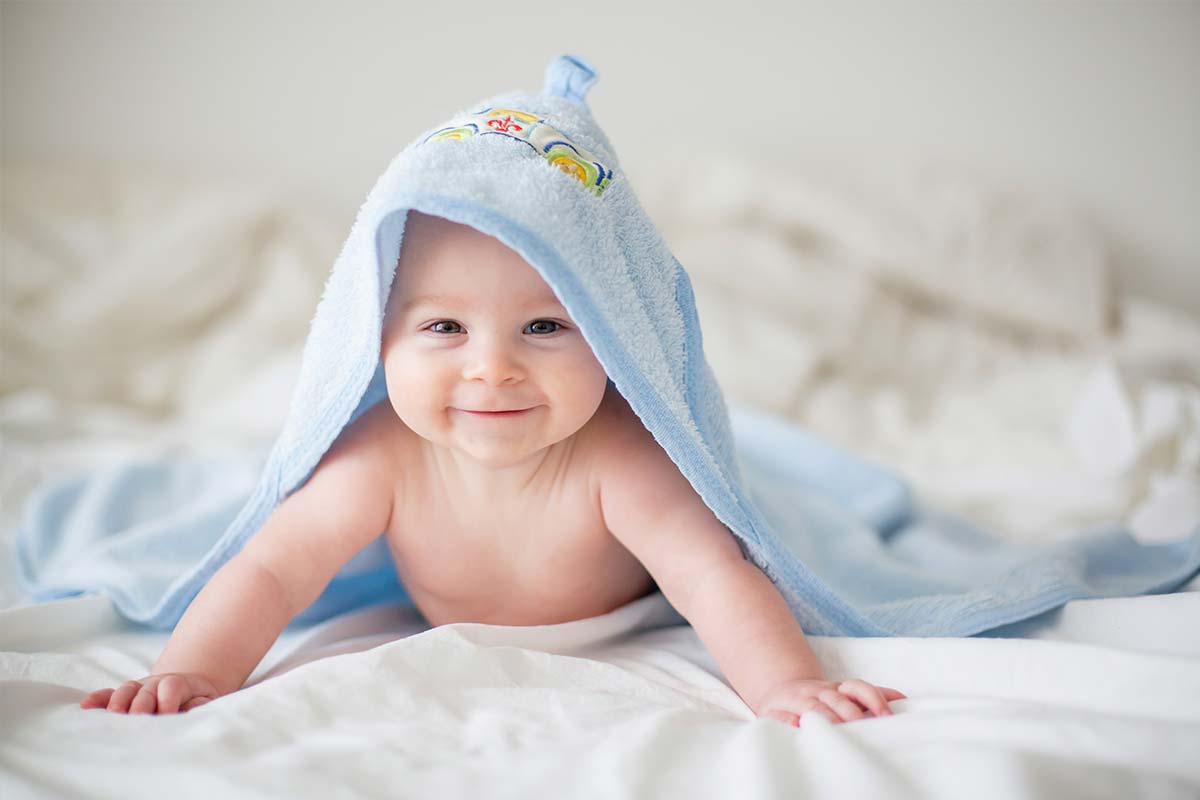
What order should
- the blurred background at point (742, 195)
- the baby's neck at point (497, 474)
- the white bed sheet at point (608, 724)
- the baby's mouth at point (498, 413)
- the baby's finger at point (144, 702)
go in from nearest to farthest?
the white bed sheet at point (608, 724), the baby's finger at point (144, 702), the baby's mouth at point (498, 413), the baby's neck at point (497, 474), the blurred background at point (742, 195)

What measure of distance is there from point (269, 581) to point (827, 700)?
1.59 feet

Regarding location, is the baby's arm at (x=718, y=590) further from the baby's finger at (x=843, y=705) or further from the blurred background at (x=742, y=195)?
the blurred background at (x=742, y=195)

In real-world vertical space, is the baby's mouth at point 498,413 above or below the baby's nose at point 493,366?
below

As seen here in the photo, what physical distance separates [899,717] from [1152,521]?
77 centimetres

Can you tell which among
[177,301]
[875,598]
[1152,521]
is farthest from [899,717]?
[177,301]

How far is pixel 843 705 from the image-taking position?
748 mm

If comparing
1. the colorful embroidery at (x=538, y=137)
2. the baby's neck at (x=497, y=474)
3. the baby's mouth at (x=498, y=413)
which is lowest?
the baby's neck at (x=497, y=474)

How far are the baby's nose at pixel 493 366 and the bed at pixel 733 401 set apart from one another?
8.3 inches

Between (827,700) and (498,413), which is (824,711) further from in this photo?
(498,413)

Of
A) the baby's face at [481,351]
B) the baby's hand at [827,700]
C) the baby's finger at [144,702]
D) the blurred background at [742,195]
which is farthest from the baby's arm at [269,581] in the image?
the blurred background at [742,195]

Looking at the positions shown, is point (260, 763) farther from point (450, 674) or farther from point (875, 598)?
point (875, 598)

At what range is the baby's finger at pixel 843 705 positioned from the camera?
0.74 metres

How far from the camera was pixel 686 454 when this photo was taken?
87cm

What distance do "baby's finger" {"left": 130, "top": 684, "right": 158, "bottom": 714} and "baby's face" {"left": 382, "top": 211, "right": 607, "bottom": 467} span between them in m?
0.29
